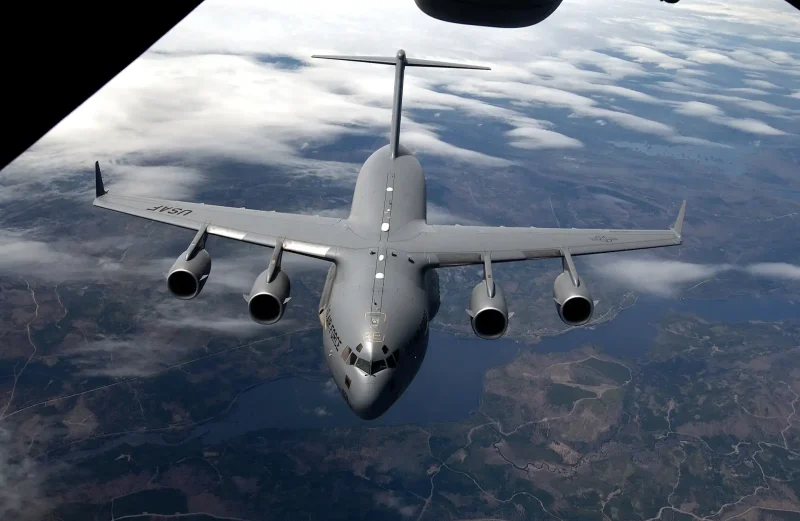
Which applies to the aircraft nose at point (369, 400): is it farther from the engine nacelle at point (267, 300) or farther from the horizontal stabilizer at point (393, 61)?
the horizontal stabilizer at point (393, 61)

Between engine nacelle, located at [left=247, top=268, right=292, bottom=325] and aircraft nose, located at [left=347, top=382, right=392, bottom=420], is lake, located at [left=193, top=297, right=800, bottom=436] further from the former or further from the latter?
aircraft nose, located at [left=347, top=382, right=392, bottom=420]

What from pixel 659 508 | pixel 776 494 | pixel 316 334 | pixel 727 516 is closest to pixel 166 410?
pixel 316 334

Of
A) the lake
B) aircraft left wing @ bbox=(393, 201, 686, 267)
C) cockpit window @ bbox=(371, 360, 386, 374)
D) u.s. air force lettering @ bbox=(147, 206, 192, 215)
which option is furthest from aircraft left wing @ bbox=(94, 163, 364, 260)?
the lake

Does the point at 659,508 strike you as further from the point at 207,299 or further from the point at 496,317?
the point at 207,299

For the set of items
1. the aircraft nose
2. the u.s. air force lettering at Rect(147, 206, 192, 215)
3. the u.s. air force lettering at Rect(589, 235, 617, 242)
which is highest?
the u.s. air force lettering at Rect(589, 235, 617, 242)

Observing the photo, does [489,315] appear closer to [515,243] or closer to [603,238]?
[515,243]
